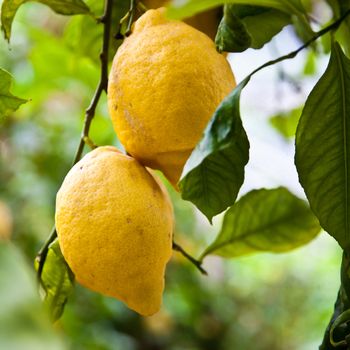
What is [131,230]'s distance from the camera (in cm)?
55

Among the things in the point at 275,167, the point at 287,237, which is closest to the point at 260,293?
the point at 275,167

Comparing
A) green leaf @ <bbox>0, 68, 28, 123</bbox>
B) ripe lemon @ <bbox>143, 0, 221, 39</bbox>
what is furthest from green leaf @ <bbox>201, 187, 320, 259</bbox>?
green leaf @ <bbox>0, 68, 28, 123</bbox>

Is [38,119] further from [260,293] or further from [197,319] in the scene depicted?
[260,293]

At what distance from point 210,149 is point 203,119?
94mm

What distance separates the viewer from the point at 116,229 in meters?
0.55

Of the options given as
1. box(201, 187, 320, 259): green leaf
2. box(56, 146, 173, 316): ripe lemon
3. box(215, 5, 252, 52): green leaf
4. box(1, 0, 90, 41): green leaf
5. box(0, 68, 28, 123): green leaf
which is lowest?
box(201, 187, 320, 259): green leaf

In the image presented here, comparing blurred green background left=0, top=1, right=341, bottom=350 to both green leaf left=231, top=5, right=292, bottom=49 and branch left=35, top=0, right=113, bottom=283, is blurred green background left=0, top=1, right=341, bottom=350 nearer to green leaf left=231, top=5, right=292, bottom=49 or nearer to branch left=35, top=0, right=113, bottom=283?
branch left=35, top=0, right=113, bottom=283

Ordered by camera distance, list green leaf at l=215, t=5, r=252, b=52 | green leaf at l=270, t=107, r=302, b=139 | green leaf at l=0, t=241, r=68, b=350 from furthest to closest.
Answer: green leaf at l=270, t=107, r=302, b=139
green leaf at l=215, t=5, r=252, b=52
green leaf at l=0, t=241, r=68, b=350

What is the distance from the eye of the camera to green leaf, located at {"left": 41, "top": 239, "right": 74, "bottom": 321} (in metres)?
0.66

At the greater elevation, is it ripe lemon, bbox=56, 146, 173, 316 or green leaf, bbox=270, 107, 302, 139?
ripe lemon, bbox=56, 146, 173, 316

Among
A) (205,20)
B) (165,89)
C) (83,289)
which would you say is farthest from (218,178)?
(83,289)

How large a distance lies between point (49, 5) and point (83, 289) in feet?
4.12

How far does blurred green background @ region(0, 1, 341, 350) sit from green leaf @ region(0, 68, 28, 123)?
10cm

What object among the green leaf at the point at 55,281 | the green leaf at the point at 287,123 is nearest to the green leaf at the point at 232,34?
the green leaf at the point at 55,281
